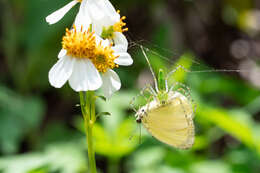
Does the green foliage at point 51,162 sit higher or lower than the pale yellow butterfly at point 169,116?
lower

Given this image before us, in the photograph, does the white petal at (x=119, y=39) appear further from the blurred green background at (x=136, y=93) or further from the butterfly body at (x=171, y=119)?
the butterfly body at (x=171, y=119)

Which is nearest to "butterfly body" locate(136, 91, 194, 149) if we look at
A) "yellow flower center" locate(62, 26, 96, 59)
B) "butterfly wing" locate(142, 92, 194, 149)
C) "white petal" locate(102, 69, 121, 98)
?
"butterfly wing" locate(142, 92, 194, 149)

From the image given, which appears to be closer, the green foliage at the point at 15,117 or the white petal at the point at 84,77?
the white petal at the point at 84,77

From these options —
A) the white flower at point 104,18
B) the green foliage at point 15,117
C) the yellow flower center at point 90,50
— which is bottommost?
the green foliage at point 15,117

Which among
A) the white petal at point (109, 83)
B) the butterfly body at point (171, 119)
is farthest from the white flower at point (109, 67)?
the butterfly body at point (171, 119)

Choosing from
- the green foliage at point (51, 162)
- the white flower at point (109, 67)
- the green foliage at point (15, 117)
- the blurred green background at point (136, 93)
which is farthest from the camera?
the green foliage at point (15, 117)

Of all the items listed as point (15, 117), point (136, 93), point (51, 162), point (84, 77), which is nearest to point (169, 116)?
point (84, 77)

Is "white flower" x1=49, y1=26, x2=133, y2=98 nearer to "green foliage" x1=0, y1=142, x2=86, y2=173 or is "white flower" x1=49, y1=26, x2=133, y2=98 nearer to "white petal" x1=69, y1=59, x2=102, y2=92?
"white petal" x1=69, y1=59, x2=102, y2=92

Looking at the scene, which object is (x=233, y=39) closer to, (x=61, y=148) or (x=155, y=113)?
(x=61, y=148)

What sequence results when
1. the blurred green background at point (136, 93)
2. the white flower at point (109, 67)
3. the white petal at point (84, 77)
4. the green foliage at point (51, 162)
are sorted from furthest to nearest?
the blurred green background at point (136, 93) < the green foliage at point (51, 162) < the white flower at point (109, 67) < the white petal at point (84, 77)
